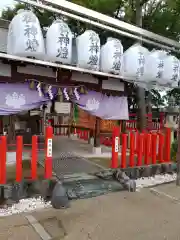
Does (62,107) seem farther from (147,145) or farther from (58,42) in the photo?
(58,42)

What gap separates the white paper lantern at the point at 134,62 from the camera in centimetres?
831

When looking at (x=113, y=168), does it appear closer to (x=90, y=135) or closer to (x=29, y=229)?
(x=29, y=229)

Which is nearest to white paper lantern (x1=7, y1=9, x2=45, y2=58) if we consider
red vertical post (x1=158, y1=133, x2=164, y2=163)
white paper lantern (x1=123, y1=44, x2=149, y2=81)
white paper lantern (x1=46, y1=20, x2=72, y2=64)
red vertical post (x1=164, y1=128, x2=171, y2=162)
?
white paper lantern (x1=46, y1=20, x2=72, y2=64)

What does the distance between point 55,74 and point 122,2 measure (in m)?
7.77

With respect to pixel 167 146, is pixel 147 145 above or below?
above

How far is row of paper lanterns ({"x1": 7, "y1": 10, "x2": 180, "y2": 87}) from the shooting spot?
6.19 meters

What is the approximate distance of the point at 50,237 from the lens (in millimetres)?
4336

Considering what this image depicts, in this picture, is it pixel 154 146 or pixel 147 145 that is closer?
pixel 147 145

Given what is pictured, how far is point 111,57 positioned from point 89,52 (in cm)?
84

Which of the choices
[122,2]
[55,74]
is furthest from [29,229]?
[122,2]

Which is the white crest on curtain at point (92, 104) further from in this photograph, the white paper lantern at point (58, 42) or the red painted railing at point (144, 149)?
the white paper lantern at point (58, 42)

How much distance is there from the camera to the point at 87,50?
7.17m

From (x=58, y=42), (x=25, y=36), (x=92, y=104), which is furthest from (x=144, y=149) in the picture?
(x=25, y=36)

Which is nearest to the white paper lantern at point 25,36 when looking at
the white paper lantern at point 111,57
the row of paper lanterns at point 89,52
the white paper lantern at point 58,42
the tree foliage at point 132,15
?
the row of paper lanterns at point 89,52
